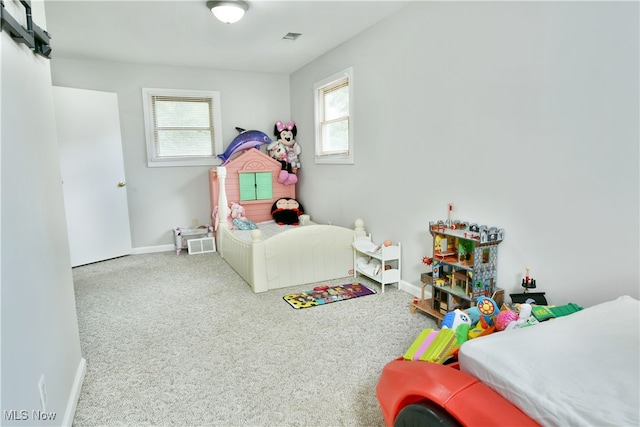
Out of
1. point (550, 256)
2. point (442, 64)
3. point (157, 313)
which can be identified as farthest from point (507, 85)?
point (157, 313)

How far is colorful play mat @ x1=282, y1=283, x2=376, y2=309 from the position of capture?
2.84m

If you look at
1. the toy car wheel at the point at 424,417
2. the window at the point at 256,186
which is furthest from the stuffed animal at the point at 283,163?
the toy car wheel at the point at 424,417

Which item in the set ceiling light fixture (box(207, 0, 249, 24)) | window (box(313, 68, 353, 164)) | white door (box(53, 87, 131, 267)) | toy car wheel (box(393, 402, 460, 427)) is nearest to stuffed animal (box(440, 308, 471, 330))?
toy car wheel (box(393, 402, 460, 427))

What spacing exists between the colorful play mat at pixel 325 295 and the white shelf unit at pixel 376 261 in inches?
5.7

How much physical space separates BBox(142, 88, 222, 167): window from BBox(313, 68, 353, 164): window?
1.41 meters

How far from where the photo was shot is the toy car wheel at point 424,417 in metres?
1.02

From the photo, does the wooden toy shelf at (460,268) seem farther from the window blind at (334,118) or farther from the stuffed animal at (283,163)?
the stuffed animal at (283,163)

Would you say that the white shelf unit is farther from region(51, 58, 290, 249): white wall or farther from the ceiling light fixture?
region(51, 58, 290, 249): white wall

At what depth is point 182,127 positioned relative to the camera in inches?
184

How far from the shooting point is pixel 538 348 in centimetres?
102

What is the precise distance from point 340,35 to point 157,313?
9.70ft

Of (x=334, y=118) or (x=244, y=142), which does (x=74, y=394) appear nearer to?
(x=334, y=118)

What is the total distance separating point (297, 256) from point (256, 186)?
5.60ft

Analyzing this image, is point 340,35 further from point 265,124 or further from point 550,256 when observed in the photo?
point 550,256
